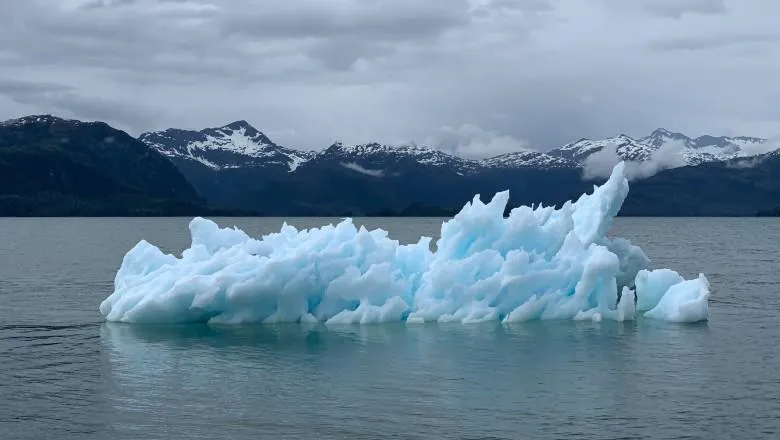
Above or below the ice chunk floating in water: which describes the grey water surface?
below

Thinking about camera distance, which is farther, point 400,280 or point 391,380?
point 400,280

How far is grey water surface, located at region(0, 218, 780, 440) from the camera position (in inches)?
790

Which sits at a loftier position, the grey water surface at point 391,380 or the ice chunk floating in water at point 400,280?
the ice chunk floating in water at point 400,280

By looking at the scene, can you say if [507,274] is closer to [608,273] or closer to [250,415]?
[608,273]

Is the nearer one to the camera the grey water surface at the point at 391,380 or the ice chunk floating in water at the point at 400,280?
the grey water surface at the point at 391,380

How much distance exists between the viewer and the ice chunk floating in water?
33.3 meters

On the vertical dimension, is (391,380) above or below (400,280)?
below

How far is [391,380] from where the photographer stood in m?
24.5

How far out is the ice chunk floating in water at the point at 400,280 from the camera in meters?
33.3

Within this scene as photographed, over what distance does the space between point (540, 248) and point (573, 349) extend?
7786 millimetres

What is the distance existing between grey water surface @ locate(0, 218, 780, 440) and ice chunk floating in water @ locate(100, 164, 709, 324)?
0.86 metres

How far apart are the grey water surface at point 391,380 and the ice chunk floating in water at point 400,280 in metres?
0.86

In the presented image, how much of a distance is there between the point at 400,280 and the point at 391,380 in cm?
1064

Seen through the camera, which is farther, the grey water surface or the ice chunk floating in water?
the ice chunk floating in water
